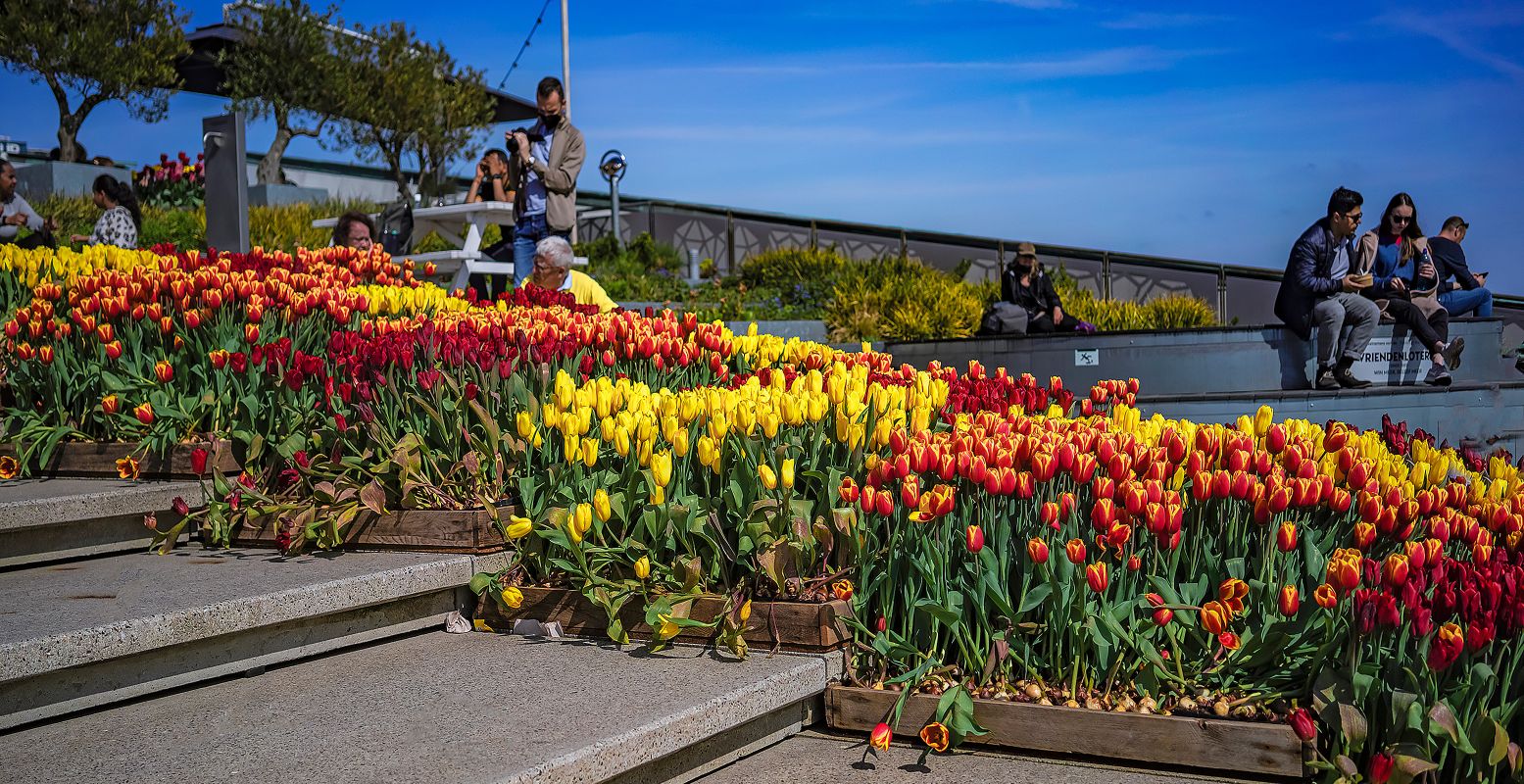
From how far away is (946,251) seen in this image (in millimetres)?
21578

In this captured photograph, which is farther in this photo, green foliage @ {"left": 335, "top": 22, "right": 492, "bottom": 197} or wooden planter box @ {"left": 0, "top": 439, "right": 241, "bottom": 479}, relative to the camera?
green foliage @ {"left": 335, "top": 22, "right": 492, "bottom": 197}

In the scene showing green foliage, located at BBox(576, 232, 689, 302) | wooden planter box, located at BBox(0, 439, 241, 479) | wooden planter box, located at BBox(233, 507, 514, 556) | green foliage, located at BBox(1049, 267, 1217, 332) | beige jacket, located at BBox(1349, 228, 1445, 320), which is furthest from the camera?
green foliage, located at BBox(576, 232, 689, 302)

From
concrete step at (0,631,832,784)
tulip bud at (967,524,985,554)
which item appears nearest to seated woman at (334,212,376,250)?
concrete step at (0,631,832,784)

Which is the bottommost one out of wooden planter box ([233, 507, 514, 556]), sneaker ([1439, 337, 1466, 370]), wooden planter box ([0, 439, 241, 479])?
wooden planter box ([233, 507, 514, 556])

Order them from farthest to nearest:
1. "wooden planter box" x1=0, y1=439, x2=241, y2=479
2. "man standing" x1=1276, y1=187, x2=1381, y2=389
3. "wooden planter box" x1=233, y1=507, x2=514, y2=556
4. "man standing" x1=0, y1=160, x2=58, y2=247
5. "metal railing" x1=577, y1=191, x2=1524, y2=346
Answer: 1. "metal railing" x1=577, y1=191, x2=1524, y2=346
2. "man standing" x1=0, y1=160, x2=58, y2=247
3. "man standing" x1=1276, y1=187, x2=1381, y2=389
4. "wooden planter box" x1=0, y1=439, x2=241, y2=479
5. "wooden planter box" x1=233, y1=507, x2=514, y2=556

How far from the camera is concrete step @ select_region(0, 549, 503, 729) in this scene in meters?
2.93

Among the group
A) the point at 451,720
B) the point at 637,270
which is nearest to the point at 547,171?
the point at 451,720

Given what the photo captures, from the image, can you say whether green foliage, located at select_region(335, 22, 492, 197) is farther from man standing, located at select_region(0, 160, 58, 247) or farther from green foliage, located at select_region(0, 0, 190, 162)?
man standing, located at select_region(0, 160, 58, 247)

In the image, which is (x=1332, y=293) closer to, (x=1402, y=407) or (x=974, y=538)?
(x=1402, y=407)

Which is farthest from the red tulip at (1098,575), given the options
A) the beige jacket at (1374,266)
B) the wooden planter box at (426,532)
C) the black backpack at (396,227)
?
the black backpack at (396,227)

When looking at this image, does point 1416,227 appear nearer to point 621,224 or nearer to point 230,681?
point 230,681

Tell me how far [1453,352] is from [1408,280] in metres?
0.91

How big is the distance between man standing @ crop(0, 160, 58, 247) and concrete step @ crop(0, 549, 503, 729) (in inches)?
286

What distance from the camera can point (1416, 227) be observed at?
35.9ft
